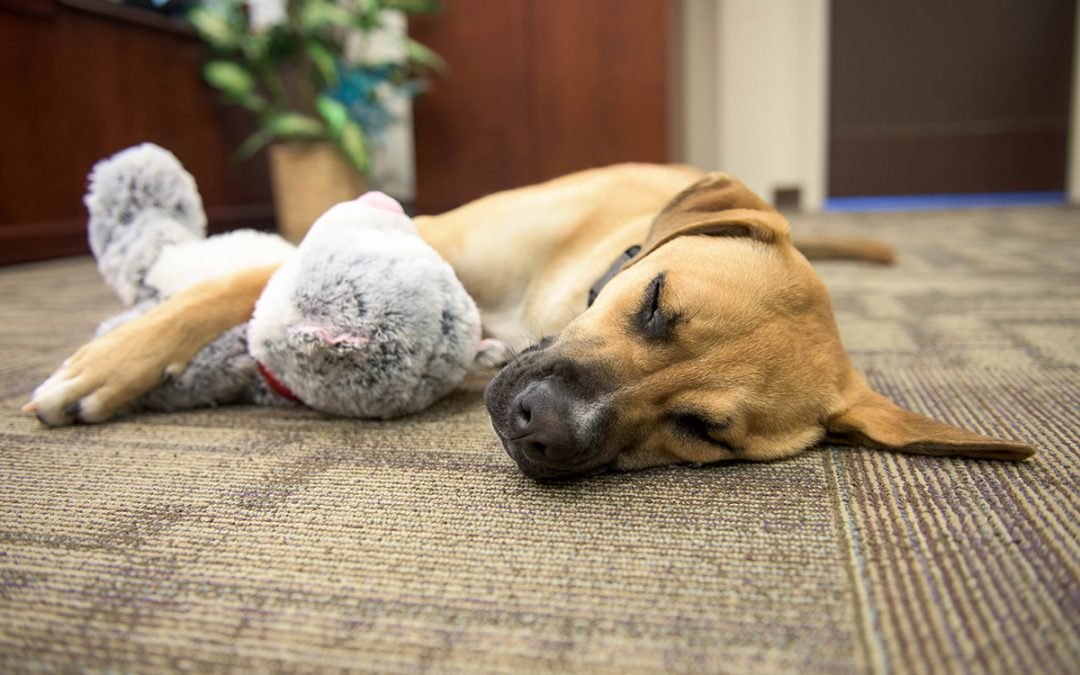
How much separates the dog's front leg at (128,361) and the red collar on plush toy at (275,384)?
11 centimetres

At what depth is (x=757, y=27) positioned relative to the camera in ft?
24.8

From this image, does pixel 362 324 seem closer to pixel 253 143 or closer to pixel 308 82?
pixel 253 143

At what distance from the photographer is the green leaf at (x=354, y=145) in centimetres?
514

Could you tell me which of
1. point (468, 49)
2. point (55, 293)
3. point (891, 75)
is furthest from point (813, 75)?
point (55, 293)

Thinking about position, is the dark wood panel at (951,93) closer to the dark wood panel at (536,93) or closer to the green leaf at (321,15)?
the dark wood panel at (536,93)

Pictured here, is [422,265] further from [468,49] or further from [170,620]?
[468,49]

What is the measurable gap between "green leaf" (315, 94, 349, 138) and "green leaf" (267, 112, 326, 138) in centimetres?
10

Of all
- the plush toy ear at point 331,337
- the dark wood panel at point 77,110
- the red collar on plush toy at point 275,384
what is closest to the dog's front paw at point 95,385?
the red collar on plush toy at point 275,384

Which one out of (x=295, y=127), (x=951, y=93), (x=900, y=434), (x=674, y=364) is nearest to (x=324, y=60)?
(x=295, y=127)

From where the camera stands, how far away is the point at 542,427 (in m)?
1.10

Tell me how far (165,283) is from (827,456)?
140 centimetres

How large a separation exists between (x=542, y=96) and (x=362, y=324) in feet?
16.7

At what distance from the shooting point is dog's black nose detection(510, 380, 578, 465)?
1.09 meters

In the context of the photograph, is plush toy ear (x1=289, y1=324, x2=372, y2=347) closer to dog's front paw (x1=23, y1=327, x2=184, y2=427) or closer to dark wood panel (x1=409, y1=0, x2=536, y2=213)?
dog's front paw (x1=23, y1=327, x2=184, y2=427)
